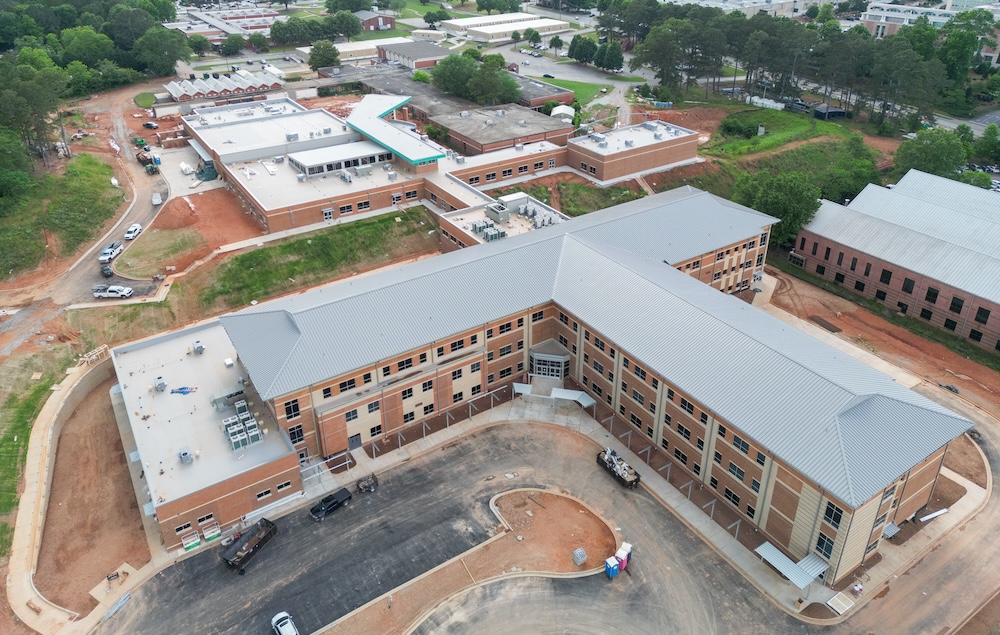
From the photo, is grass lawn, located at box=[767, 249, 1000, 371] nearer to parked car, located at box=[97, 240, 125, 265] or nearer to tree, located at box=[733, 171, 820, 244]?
tree, located at box=[733, 171, 820, 244]

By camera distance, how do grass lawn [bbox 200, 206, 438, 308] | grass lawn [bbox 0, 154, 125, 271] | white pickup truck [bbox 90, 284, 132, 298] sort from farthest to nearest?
grass lawn [bbox 0, 154, 125, 271], grass lawn [bbox 200, 206, 438, 308], white pickup truck [bbox 90, 284, 132, 298]

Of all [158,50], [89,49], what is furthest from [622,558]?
[89,49]

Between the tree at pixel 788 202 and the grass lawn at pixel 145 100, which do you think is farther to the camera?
the grass lawn at pixel 145 100

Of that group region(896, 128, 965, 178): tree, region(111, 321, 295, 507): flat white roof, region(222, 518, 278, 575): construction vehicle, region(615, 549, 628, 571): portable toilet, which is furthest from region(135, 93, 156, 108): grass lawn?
region(896, 128, 965, 178): tree

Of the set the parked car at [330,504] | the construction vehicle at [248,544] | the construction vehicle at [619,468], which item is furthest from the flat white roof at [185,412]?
the construction vehicle at [619,468]

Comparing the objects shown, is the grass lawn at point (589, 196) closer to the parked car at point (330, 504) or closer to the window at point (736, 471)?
the window at point (736, 471)
